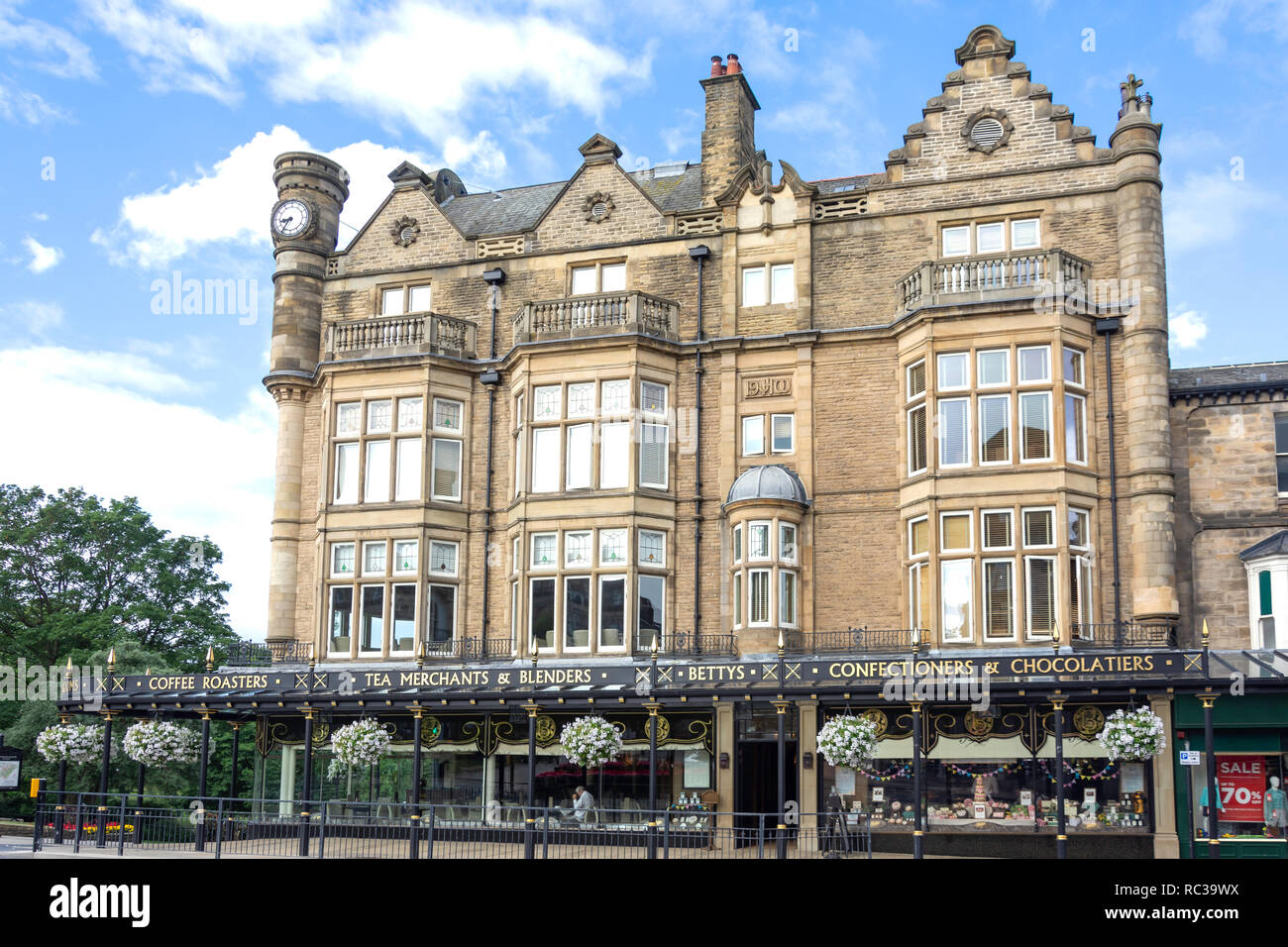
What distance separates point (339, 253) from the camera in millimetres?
35500

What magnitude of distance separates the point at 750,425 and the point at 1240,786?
1327 centimetres

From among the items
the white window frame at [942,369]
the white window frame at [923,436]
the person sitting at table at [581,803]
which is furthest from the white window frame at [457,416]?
the white window frame at [942,369]

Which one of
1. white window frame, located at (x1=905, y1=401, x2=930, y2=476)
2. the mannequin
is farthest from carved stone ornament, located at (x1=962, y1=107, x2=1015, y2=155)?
the mannequin

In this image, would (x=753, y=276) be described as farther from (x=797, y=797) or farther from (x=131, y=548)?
(x=131, y=548)

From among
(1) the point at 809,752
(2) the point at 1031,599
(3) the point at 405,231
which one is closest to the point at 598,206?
(3) the point at 405,231

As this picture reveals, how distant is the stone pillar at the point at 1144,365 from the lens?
2727 centimetres

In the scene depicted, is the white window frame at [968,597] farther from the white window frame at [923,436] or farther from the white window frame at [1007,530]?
the white window frame at [923,436]

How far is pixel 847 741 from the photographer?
24.4m

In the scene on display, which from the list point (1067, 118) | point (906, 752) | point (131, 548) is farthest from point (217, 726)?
point (1067, 118)

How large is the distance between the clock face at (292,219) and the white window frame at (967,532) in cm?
1935

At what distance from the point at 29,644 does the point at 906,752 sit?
115 feet

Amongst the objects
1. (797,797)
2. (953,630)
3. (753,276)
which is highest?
(753,276)

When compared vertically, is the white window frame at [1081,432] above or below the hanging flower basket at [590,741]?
above

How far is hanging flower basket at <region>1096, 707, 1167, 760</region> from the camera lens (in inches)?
919
